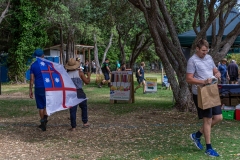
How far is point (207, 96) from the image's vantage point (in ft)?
20.0

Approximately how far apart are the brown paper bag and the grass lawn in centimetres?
81

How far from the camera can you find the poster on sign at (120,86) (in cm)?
1451

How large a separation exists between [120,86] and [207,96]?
8583 mm

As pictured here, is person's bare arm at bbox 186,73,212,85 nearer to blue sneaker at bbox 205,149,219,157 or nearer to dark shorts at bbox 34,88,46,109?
blue sneaker at bbox 205,149,219,157

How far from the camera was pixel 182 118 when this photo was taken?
1025 centimetres

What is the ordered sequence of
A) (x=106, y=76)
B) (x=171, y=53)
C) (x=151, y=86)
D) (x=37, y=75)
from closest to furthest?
(x=37, y=75), (x=171, y=53), (x=151, y=86), (x=106, y=76)

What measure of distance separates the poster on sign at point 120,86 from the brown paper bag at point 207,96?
8394 millimetres

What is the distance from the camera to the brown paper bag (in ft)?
19.9

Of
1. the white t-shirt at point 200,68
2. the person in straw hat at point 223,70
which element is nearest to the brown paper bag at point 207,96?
the white t-shirt at point 200,68

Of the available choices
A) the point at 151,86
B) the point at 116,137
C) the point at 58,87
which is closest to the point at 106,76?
the point at 151,86

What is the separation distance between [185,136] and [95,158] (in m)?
2.22

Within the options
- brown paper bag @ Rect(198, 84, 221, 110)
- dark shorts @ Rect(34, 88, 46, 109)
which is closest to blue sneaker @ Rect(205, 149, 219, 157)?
brown paper bag @ Rect(198, 84, 221, 110)

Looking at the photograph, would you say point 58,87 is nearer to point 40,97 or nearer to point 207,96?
point 40,97

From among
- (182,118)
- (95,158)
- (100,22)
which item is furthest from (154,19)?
(100,22)
